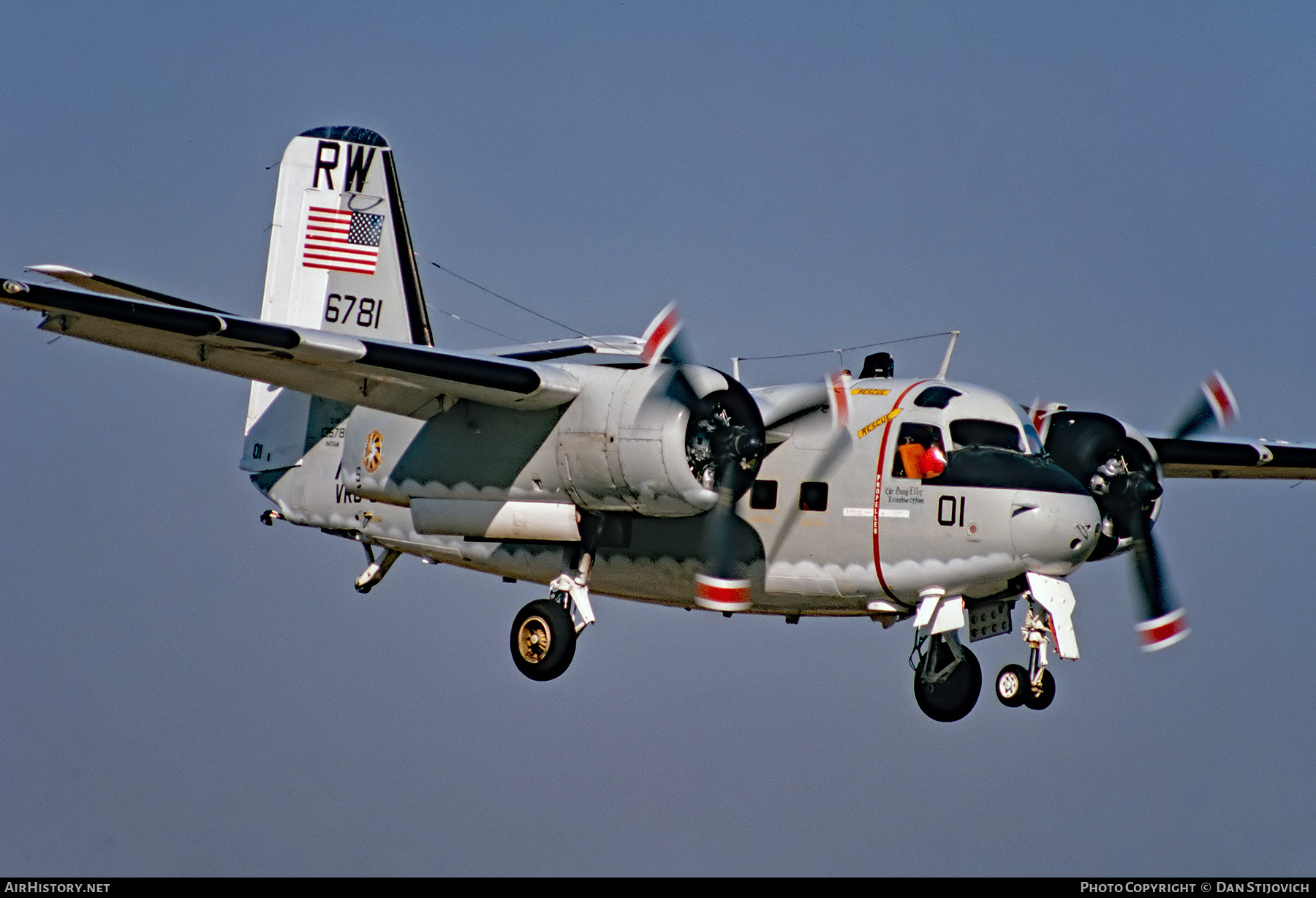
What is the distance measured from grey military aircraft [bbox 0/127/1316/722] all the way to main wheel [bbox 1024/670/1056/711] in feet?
0.07

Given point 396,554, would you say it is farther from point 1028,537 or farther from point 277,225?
point 1028,537

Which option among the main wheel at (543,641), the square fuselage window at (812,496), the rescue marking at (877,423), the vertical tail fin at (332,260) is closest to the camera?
the rescue marking at (877,423)

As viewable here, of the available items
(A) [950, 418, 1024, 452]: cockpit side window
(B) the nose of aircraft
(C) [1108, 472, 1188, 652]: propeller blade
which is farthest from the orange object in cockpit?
(C) [1108, 472, 1188, 652]: propeller blade

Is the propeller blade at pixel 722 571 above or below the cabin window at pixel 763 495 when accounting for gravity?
below

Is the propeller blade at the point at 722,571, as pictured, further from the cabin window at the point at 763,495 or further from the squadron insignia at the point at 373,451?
the squadron insignia at the point at 373,451

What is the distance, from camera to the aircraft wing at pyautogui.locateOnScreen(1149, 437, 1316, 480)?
22.4 metres

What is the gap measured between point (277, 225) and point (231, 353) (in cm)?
639

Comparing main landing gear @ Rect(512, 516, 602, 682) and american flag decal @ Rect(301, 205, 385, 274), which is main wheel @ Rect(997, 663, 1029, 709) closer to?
main landing gear @ Rect(512, 516, 602, 682)

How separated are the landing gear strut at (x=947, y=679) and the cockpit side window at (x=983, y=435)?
7.46ft

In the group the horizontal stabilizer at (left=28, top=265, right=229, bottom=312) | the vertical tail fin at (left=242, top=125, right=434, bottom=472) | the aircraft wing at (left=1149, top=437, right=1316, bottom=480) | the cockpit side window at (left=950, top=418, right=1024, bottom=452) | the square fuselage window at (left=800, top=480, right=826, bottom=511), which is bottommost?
the square fuselage window at (left=800, top=480, right=826, bottom=511)

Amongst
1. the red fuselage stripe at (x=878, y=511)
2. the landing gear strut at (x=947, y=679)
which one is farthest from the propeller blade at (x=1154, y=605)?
the red fuselage stripe at (x=878, y=511)

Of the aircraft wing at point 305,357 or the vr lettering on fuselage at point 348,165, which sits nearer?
the aircraft wing at point 305,357

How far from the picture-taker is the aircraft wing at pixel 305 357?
1681 cm
